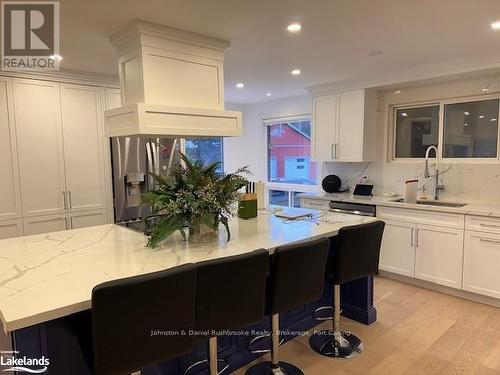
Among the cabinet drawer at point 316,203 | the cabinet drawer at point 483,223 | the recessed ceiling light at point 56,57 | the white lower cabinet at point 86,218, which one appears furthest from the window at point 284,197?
the recessed ceiling light at point 56,57

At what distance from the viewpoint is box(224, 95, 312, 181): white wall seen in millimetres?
6400

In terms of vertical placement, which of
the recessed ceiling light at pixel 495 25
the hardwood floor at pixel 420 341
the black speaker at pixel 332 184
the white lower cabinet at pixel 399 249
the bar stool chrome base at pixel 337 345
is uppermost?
the recessed ceiling light at pixel 495 25

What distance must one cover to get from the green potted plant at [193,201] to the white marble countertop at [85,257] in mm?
108

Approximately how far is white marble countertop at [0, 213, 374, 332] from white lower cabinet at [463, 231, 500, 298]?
133 centimetres

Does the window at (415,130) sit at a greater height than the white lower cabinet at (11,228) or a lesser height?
greater

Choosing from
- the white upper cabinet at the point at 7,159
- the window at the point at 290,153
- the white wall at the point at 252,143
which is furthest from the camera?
the white wall at the point at 252,143

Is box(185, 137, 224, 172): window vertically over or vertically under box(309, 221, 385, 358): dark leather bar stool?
over

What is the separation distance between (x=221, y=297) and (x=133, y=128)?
55.7 inches

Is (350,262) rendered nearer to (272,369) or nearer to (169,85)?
(272,369)

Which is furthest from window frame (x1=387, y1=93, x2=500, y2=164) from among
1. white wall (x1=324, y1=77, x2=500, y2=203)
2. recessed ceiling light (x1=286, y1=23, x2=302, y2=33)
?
recessed ceiling light (x1=286, y1=23, x2=302, y2=33)

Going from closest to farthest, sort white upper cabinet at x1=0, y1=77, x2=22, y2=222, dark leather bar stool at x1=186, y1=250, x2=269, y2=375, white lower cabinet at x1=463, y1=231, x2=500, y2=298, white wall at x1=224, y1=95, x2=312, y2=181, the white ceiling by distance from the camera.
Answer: dark leather bar stool at x1=186, y1=250, x2=269, y2=375, the white ceiling, white lower cabinet at x1=463, y1=231, x2=500, y2=298, white upper cabinet at x1=0, y1=77, x2=22, y2=222, white wall at x1=224, y1=95, x2=312, y2=181

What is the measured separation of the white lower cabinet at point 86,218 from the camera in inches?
153

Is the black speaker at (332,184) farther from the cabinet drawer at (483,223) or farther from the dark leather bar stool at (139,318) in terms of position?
the dark leather bar stool at (139,318)

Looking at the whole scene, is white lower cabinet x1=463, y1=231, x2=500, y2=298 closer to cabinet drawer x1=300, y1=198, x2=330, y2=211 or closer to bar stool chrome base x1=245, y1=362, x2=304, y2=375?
cabinet drawer x1=300, y1=198, x2=330, y2=211
